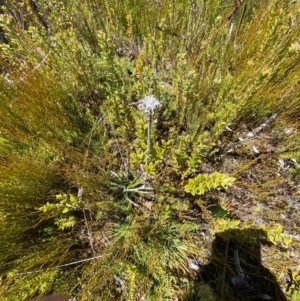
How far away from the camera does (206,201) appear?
1.57 meters

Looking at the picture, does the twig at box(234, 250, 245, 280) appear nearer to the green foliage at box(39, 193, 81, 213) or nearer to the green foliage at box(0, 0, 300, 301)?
the green foliage at box(0, 0, 300, 301)

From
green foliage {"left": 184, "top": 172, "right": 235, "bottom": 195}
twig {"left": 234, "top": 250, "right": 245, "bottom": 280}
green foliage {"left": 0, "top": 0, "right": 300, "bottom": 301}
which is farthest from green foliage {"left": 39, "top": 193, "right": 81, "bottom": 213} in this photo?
twig {"left": 234, "top": 250, "right": 245, "bottom": 280}

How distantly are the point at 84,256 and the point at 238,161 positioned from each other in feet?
3.43

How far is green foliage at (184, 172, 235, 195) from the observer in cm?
109

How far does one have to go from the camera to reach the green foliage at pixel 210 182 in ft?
3.58

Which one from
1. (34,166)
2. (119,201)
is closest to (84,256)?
(119,201)

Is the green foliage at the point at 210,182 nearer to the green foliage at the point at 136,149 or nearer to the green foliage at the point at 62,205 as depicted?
the green foliage at the point at 136,149

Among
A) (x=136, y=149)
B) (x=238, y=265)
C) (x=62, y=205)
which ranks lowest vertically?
(x=238, y=265)

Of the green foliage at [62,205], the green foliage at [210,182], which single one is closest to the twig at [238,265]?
the green foliage at [210,182]

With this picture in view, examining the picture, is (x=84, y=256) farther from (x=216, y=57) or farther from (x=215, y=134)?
(x=216, y=57)

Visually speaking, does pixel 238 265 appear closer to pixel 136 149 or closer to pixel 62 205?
pixel 136 149

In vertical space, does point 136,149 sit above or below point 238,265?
above

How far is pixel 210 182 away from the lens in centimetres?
114

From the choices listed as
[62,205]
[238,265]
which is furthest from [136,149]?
[238,265]
